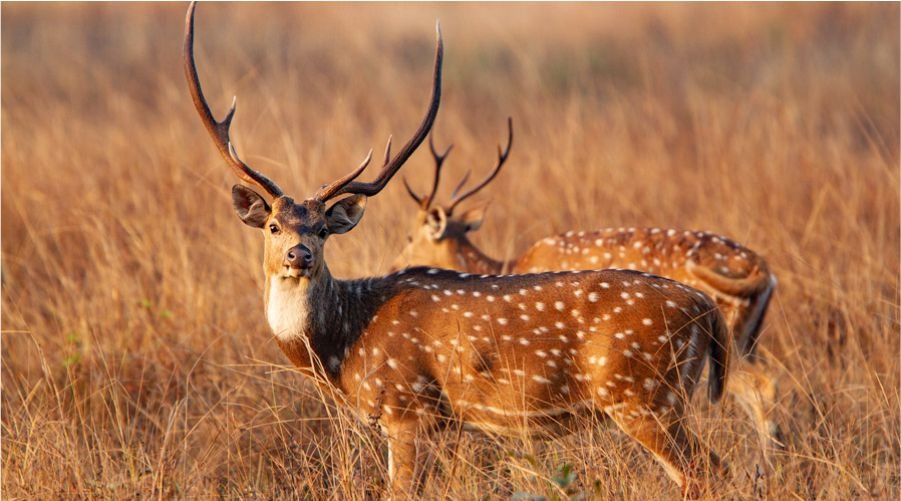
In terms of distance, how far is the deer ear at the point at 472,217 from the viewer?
834cm

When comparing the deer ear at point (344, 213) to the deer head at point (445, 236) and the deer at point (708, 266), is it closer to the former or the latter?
the deer at point (708, 266)

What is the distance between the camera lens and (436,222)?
8102 millimetres

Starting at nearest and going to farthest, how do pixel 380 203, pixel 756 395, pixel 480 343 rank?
pixel 480 343, pixel 756 395, pixel 380 203

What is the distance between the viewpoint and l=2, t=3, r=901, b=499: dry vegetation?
518cm

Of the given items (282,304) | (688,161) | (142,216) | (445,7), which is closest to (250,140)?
(142,216)

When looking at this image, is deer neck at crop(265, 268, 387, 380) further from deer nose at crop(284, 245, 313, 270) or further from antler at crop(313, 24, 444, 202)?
antler at crop(313, 24, 444, 202)

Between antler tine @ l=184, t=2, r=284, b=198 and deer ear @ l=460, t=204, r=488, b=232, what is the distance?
3150 mm

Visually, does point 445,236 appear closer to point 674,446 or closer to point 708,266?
point 708,266

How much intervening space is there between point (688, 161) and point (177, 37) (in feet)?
30.2

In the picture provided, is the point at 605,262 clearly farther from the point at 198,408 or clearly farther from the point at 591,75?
the point at 591,75

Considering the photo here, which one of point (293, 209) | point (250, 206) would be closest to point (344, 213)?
point (293, 209)

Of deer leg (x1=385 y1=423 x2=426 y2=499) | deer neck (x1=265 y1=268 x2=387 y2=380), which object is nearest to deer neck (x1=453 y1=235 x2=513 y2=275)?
deer neck (x1=265 y1=268 x2=387 y2=380)

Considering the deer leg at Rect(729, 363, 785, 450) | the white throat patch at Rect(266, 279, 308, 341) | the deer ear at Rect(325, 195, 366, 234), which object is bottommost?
Answer: the deer leg at Rect(729, 363, 785, 450)

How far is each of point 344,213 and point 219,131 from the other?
0.70 m
